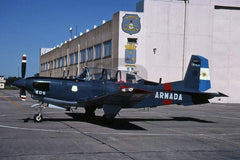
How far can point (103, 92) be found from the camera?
42.0 feet

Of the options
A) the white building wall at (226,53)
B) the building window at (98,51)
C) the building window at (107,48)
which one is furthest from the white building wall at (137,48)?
the white building wall at (226,53)

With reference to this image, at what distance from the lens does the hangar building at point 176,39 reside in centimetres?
3547

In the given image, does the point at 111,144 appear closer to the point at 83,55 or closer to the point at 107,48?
the point at 107,48

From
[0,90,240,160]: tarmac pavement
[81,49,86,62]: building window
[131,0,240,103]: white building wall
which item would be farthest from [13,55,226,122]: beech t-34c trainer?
[81,49,86,62]: building window

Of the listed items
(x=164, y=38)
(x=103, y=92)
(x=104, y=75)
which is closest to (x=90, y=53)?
(x=164, y=38)

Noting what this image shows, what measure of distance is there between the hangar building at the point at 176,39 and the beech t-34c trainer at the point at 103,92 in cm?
2094

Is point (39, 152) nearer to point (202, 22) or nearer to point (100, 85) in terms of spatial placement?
point (100, 85)

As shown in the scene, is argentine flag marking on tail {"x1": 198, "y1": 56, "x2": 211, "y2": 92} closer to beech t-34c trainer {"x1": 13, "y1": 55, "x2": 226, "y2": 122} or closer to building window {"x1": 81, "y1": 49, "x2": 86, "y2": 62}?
beech t-34c trainer {"x1": 13, "y1": 55, "x2": 226, "y2": 122}

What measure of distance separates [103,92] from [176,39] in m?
25.4

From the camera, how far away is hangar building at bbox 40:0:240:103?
35469 mm

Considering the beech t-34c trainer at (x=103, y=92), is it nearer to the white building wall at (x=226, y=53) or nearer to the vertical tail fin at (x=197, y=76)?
the vertical tail fin at (x=197, y=76)

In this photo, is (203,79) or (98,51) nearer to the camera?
(203,79)

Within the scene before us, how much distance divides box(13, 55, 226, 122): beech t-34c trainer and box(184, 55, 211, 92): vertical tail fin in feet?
0.98

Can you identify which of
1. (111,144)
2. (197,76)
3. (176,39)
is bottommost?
(111,144)
